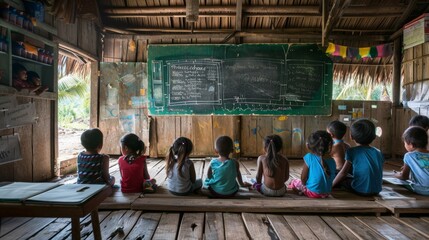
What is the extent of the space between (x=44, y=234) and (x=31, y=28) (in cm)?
286

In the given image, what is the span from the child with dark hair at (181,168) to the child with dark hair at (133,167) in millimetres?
323

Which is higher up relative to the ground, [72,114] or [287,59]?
[287,59]

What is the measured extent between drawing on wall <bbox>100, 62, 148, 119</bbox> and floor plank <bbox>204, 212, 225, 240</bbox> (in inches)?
154

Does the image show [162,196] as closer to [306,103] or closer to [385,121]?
[306,103]

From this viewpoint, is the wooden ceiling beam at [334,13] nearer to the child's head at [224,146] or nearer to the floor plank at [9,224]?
the child's head at [224,146]

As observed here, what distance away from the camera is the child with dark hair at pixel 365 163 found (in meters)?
2.84

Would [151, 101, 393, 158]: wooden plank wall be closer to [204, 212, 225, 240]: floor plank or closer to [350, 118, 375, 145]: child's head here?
[350, 118, 375, 145]: child's head

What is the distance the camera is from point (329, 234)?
2139 mm

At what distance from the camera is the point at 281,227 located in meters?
2.26

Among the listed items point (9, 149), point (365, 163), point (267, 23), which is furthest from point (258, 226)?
point (267, 23)

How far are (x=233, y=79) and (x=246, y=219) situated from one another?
381cm

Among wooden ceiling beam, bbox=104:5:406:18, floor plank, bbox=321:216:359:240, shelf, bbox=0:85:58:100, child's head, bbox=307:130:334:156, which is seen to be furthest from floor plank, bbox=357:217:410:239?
wooden ceiling beam, bbox=104:5:406:18

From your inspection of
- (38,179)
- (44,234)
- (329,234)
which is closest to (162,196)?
(44,234)

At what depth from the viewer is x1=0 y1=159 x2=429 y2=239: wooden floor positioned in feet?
6.97
